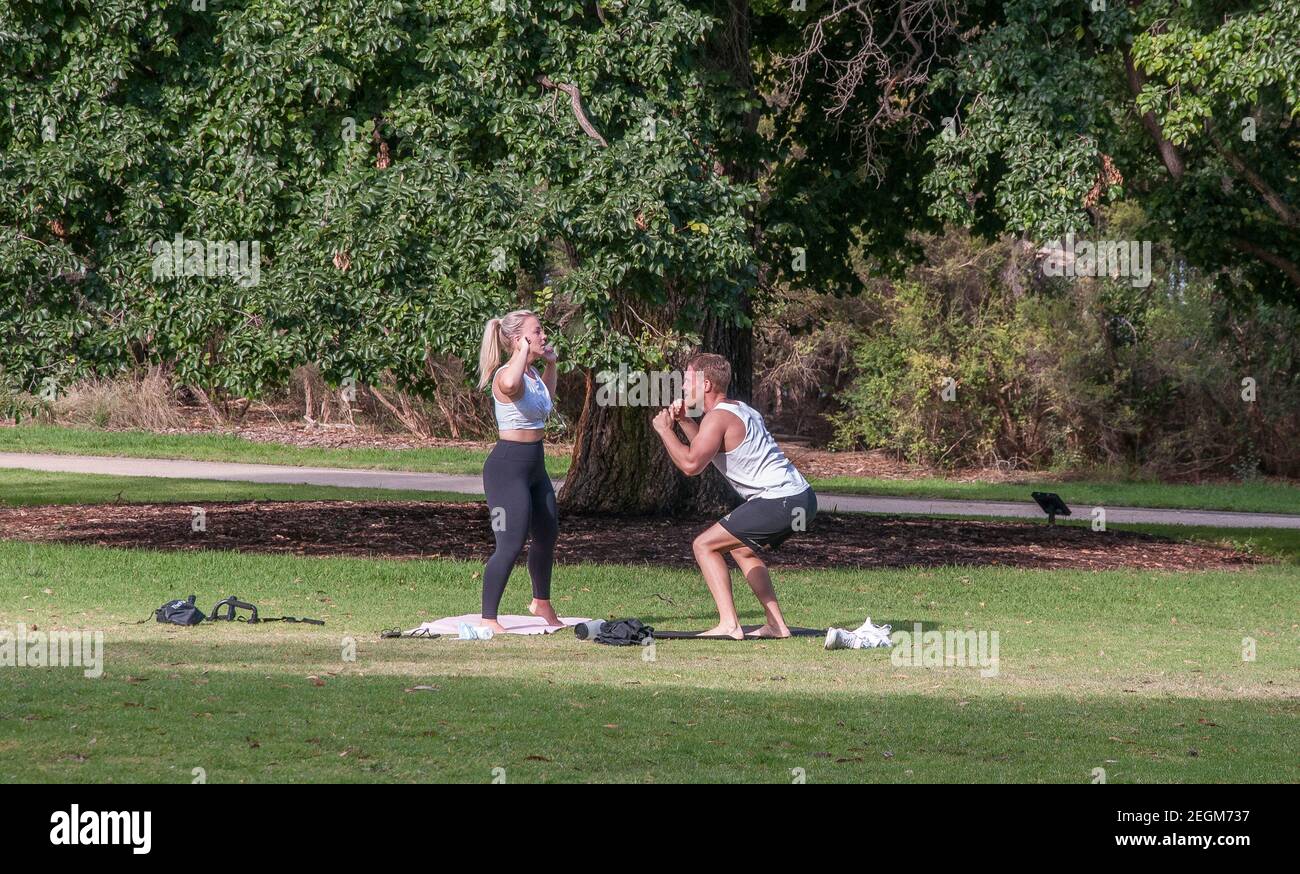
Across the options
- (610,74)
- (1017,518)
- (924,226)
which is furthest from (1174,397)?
(610,74)

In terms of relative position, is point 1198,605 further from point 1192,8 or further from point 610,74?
point 610,74

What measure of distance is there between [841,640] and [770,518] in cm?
91

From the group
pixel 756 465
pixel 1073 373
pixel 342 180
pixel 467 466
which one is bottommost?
pixel 467 466

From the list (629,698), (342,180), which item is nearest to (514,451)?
(629,698)

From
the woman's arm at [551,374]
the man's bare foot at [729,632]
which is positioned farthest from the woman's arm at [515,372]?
the man's bare foot at [729,632]

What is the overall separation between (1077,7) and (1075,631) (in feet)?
20.3

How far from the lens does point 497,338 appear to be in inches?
396

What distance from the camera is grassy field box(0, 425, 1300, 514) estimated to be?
84.1 ft

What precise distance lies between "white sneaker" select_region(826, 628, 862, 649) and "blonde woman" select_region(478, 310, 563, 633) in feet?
6.36

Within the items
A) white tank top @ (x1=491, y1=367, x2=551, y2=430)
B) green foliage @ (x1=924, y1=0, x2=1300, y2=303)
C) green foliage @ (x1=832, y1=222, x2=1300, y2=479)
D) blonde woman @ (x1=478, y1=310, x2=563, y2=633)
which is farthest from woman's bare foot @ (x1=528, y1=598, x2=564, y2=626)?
green foliage @ (x1=832, y1=222, x2=1300, y2=479)

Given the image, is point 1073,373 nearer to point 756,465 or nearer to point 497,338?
point 756,465

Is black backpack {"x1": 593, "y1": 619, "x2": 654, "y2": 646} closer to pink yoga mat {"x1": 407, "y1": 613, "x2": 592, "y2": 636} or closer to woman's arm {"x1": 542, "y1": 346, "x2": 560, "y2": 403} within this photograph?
pink yoga mat {"x1": 407, "y1": 613, "x2": 592, "y2": 636}

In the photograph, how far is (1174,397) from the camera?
30.7 metres

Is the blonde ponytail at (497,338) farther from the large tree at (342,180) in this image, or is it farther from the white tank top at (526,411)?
the large tree at (342,180)
